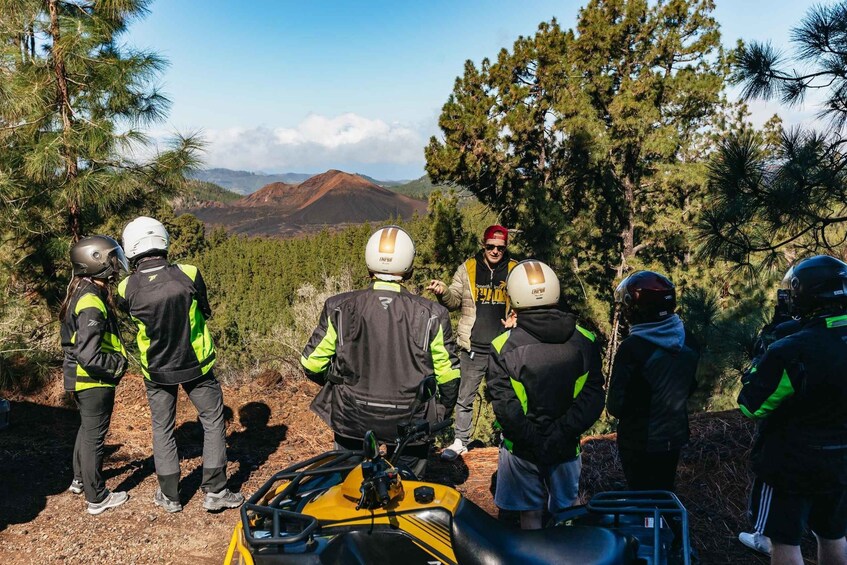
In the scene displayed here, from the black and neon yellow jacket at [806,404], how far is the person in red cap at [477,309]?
8.64 feet

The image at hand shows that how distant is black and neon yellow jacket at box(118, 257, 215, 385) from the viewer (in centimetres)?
408

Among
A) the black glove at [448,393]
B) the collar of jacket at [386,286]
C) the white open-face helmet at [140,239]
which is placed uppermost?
the white open-face helmet at [140,239]

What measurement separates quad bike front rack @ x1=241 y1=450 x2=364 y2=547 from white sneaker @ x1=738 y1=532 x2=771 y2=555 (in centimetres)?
311

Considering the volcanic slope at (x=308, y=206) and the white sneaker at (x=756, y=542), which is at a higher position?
the volcanic slope at (x=308, y=206)

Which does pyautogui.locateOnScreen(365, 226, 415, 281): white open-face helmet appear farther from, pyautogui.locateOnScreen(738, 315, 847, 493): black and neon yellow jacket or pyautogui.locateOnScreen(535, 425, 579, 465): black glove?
pyautogui.locateOnScreen(738, 315, 847, 493): black and neon yellow jacket

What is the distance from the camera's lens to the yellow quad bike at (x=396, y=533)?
6.39 ft

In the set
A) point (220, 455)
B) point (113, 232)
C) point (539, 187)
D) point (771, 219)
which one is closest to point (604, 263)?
point (539, 187)

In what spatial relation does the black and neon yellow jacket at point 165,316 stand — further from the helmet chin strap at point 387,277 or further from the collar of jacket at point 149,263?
the helmet chin strap at point 387,277

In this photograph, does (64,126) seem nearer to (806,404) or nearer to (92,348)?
(92,348)

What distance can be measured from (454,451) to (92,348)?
3.32m

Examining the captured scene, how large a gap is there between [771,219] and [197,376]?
5226 millimetres

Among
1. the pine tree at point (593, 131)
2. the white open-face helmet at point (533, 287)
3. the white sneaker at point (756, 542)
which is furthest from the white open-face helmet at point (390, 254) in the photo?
the pine tree at point (593, 131)

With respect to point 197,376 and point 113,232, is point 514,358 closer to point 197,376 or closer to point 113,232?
point 197,376

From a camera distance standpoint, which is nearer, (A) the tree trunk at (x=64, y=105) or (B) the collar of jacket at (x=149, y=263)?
(B) the collar of jacket at (x=149, y=263)
